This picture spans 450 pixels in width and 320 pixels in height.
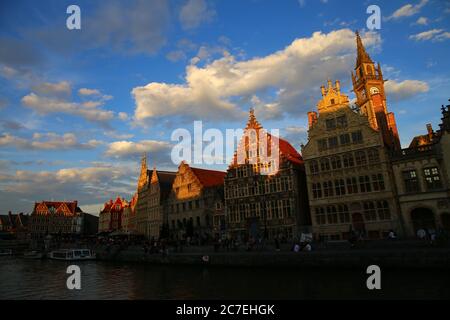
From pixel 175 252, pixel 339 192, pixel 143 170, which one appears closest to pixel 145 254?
pixel 175 252

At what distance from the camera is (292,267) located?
28.4 m

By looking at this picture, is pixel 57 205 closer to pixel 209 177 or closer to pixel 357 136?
pixel 209 177

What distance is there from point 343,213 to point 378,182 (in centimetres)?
564

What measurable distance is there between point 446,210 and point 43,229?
438 feet

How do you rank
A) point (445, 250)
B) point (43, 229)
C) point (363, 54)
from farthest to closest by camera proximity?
point (43, 229) → point (363, 54) → point (445, 250)

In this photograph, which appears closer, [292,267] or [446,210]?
[292,267]

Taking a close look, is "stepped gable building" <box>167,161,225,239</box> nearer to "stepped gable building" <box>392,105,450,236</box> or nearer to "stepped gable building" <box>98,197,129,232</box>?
"stepped gable building" <box>392,105,450,236</box>

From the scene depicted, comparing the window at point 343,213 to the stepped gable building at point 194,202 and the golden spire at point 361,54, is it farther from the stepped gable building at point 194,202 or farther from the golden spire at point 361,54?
the golden spire at point 361,54

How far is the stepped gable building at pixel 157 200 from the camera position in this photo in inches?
2779

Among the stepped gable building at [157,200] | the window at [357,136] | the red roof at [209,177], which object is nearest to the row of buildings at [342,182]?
the window at [357,136]

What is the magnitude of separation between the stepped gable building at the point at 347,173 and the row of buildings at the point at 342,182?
11 centimetres

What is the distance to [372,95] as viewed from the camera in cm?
4941

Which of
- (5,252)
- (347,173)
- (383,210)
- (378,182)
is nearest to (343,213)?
(383,210)
